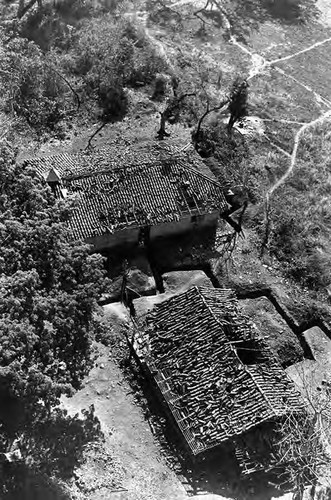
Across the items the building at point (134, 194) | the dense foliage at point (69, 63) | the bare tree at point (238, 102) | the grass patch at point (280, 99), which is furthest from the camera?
the grass patch at point (280, 99)

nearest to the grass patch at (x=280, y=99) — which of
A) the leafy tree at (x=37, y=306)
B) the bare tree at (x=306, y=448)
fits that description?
the leafy tree at (x=37, y=306)

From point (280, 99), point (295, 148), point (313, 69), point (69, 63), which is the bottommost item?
point (295, 148)

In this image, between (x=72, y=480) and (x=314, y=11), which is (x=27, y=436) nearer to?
(x=72, y=480)

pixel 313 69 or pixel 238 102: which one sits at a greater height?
pixel 238 102

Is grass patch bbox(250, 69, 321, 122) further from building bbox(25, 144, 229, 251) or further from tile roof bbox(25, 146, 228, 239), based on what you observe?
tile roof bbox(25, 146, 228, 239)

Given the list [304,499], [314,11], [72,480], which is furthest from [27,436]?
[314,11]

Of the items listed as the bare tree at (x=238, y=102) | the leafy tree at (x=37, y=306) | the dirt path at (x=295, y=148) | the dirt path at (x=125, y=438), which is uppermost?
the leafy tree at (x=37, y=306)

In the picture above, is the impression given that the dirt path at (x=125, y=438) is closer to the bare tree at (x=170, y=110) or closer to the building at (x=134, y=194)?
the building at (x=134, y=194)

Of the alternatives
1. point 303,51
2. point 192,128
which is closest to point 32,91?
point 192,128

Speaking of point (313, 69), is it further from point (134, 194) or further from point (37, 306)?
point (37, 306)
